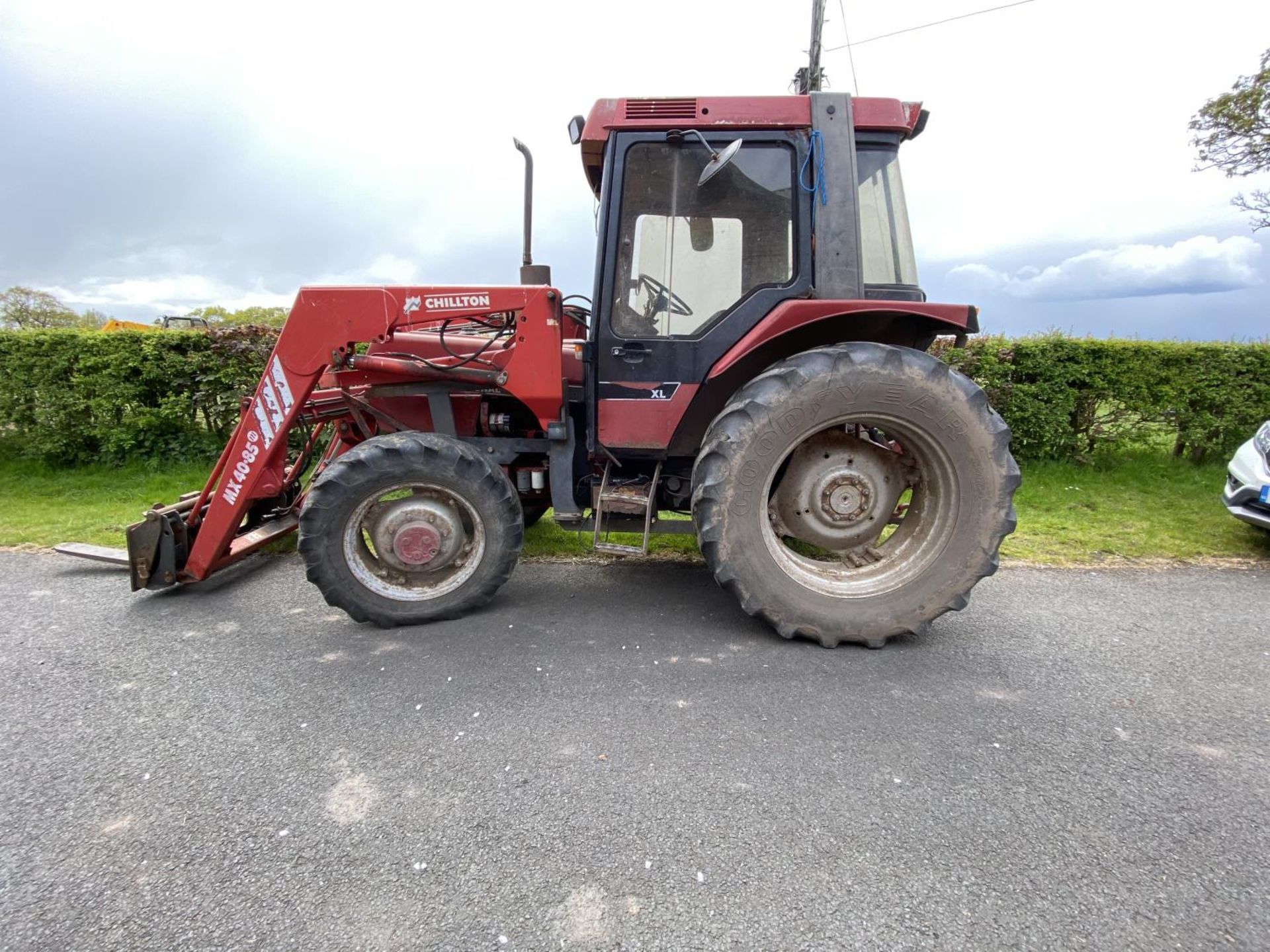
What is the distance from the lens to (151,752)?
6.64ft

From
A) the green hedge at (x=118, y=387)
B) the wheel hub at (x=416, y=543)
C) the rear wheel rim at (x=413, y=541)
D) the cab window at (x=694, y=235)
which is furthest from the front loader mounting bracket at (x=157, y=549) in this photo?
the green hedge at (x=118, y=387)

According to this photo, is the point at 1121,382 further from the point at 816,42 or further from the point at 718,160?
the point at 718,160

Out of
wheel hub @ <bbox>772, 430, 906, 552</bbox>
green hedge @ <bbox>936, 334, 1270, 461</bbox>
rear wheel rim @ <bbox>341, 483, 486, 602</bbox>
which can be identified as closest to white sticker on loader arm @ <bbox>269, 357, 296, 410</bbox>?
rear wheel rim @ <bbox>341, 483, 486, 602</bbox>

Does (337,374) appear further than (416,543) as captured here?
Yes

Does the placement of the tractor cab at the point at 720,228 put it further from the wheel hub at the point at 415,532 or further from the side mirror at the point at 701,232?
the wheel hub at the point at 415,532

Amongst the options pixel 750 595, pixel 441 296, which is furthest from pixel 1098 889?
pixel 441 296

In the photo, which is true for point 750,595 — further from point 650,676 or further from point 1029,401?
point 1029,401

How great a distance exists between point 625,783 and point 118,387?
22.5 feet

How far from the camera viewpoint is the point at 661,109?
2.79m

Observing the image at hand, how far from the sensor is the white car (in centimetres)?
391

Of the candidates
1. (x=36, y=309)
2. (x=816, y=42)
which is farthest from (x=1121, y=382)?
(x=36, y=309)

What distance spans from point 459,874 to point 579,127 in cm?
316

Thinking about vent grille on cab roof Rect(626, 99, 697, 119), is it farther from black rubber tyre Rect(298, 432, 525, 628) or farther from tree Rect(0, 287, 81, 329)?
tree Rect(0, 287, 81, 329)

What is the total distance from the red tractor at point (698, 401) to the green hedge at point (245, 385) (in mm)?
3564
